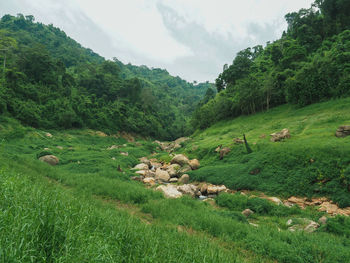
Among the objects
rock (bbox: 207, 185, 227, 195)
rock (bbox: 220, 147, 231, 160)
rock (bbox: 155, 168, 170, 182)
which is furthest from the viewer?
rock (bbox: 220, 147, 231, 160)

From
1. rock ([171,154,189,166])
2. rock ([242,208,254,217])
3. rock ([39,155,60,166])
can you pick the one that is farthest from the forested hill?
rock ([242,208,254,217])

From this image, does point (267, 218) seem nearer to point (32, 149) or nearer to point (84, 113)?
point (32, 149)

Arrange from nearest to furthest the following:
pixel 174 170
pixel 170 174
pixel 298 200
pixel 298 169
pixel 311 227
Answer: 1. pixel 311 227
2. pixel 298 200
3. pixel 298 169
4. pixel 170 174
5. pixel 174 170

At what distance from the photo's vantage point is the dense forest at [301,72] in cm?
2928

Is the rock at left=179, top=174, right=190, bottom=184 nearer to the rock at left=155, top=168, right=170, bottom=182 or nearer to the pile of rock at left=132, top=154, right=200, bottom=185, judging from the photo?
the pile of rock at left=132, top=154, right=200, bottom=185

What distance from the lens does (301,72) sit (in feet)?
106

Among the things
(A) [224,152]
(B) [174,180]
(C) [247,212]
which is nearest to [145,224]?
(C) [247,212]

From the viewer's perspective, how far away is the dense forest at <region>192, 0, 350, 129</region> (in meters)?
29.3

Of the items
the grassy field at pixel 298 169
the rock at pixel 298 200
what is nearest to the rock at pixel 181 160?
the grassy field at pixel 298 169

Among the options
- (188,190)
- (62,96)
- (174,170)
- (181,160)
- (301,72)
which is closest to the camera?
(188,190)

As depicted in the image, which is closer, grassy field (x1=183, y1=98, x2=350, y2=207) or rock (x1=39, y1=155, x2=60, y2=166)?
grassy field (x1=183, y1=98, x2=350, y2=207)

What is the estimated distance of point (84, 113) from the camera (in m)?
45.8

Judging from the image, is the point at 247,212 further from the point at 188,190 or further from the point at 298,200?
the point at 188,190

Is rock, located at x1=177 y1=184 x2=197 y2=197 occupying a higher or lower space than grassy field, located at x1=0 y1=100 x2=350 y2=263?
lower
